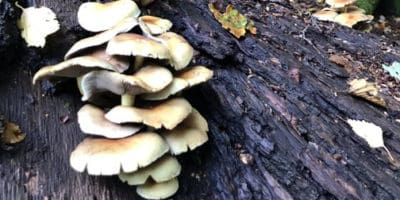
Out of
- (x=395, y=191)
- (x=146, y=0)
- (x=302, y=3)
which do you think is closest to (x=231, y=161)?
(x=395, y=191)

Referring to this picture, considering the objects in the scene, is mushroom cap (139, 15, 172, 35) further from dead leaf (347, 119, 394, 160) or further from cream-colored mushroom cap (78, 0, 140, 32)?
dead leaf (347, 119, 394, 160)

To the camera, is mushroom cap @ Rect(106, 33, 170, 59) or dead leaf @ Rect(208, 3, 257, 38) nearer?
mushroom cap @ Rect(106, 33, 170, 59)

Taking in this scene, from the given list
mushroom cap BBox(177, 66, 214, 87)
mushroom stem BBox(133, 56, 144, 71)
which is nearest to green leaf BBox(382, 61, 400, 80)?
mushroom cap BBox(177, 66, 214, 87)

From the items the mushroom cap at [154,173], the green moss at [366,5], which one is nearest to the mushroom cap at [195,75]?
the mushroom cap at [154,173]

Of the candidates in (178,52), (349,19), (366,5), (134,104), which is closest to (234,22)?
(178,52)

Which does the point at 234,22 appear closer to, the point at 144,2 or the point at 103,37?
the point at 144,2

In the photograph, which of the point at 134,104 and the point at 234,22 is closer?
the point at 134,104

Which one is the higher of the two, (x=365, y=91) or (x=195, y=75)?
(x=195, y=75)
